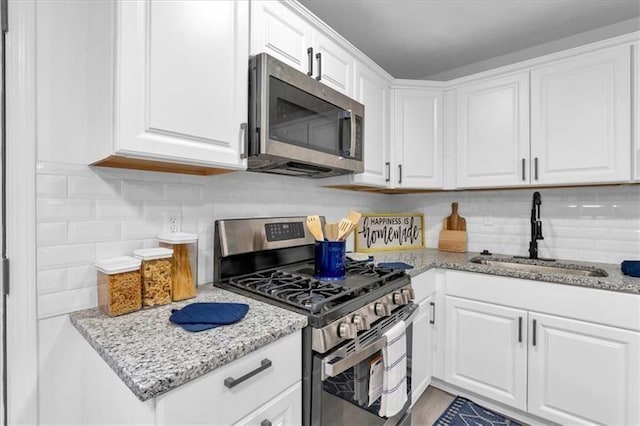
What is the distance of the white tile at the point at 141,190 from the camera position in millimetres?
1198

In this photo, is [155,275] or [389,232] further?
[389,232]

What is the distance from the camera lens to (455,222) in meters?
2.55

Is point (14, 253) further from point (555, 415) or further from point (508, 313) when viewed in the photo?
point (555, 415)

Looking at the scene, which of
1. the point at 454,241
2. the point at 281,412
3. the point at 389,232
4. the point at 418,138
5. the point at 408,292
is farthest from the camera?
the point at 389,232

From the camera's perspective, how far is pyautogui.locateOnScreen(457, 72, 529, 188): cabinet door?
2041mm

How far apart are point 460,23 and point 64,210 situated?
7.64 ft

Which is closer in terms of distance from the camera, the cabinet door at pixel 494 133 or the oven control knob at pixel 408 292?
the oven control knob at pixel 408 292

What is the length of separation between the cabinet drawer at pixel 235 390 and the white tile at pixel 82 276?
0.65m

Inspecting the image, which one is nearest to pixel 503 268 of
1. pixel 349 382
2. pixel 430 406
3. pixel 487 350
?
pixel 487 350

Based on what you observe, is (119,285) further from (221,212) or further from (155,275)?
(221,212)

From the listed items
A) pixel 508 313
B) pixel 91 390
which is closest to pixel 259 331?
pixel 91 390

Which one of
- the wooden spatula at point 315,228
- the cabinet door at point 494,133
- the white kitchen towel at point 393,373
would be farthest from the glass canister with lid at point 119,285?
the cabinet door at point 494,133

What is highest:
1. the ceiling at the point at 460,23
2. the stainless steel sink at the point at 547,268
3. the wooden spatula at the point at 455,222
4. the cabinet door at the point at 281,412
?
the ceiling at the point at 460,23

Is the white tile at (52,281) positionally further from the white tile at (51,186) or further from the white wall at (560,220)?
the white wall at (560,220)
